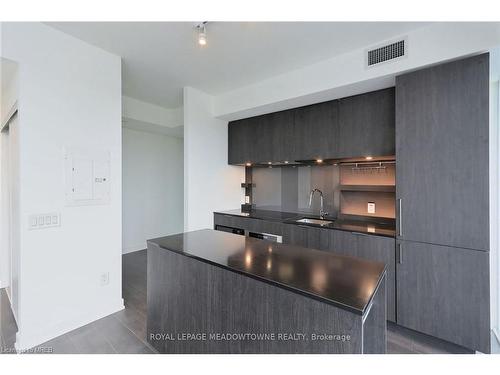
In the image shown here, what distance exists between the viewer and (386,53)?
218 centimetres

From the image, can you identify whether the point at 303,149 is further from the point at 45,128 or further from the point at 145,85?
the point at 45,128

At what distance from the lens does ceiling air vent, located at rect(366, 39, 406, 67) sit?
2.11 metres

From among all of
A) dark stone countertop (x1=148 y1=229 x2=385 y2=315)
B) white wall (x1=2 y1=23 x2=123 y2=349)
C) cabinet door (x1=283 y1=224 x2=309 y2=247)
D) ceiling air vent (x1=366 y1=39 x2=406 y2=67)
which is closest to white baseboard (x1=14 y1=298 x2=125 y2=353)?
white wall (x1=2 y1=23 x2=123 y2=349)

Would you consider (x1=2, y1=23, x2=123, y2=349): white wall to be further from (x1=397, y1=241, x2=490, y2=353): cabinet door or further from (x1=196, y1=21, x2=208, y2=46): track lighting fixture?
(x1=397, y1=241, x2=490, y2=353): cabinet door

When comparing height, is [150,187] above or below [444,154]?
below

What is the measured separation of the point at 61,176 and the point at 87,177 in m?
0.21

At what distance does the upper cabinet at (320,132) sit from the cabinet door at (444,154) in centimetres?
31

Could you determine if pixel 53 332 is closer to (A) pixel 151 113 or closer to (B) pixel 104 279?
(B) pixel 104 279

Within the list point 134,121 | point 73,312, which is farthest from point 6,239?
point 134,121

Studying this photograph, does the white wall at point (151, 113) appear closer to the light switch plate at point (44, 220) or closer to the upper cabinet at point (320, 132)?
the upper cabinet at point (320, 132)

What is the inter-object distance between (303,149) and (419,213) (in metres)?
1.47

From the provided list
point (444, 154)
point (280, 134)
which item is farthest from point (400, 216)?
point (280, 134)

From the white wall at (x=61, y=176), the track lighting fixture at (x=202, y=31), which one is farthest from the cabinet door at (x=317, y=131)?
the white wall at (x=61, y=176)

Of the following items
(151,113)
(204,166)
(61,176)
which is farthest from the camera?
(151,113)
